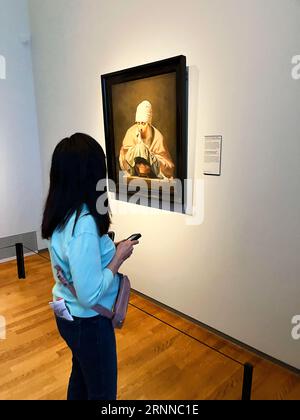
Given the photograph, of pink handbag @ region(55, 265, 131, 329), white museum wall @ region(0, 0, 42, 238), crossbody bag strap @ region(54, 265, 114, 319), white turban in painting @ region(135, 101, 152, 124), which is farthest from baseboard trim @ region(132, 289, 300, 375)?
white museum wall @ region(0, 0, 42, 238)

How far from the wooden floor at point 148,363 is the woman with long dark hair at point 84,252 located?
0.86 m

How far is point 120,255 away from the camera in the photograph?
126 cm

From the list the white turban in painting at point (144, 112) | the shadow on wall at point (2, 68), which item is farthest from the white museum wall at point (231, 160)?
the shadow on wall at point (2, 68)

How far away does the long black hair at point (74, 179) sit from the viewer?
1111 mm

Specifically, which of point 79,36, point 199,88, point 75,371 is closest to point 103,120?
point 79,36

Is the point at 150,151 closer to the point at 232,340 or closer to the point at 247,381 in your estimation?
the point at 232,340

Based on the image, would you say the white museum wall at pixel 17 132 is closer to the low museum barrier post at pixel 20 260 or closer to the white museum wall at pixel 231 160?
the low museum barrier post at pixel 20 260

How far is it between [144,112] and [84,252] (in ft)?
6.20

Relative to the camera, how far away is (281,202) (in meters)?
1.96

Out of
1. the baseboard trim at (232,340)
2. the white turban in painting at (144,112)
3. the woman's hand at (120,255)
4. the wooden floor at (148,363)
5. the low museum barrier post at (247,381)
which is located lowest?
the wooden floor at (148,363)

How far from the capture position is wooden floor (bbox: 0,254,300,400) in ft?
6.36

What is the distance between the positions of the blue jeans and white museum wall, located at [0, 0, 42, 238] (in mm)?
3342

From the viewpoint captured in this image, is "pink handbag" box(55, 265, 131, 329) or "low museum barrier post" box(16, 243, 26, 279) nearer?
"pink handbag" box(55, 265, 131, 329)

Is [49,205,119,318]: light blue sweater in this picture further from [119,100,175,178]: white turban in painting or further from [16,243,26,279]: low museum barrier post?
[16,243,26,279]: low museum barrier post
